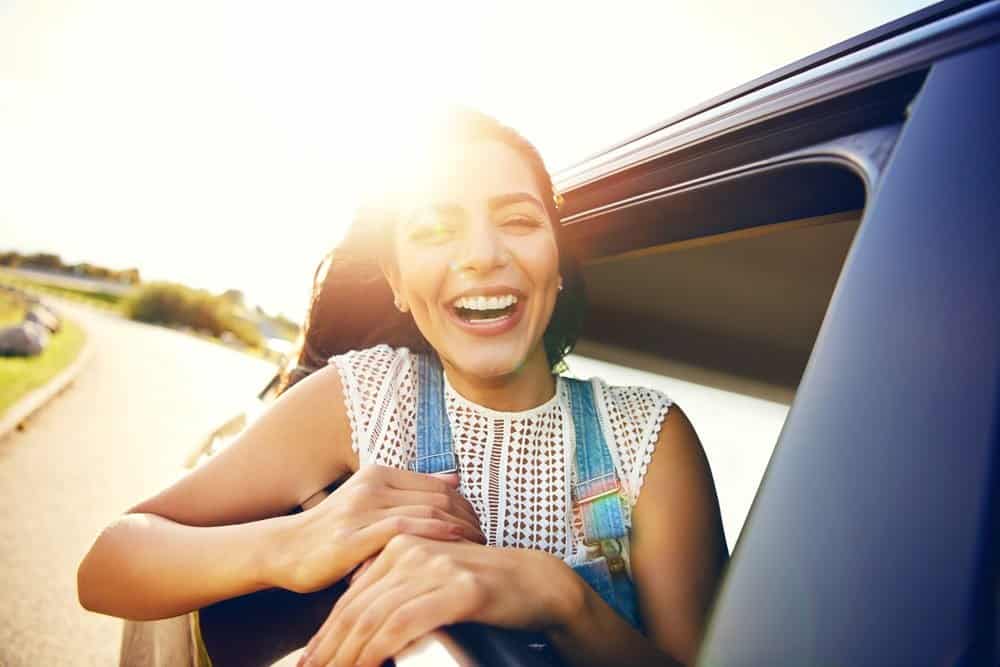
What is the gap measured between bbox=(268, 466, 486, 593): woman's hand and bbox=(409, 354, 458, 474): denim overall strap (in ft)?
1.14

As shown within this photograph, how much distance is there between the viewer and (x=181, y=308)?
30.9m

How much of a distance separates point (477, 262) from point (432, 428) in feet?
1.49

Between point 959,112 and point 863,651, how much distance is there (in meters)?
0.58

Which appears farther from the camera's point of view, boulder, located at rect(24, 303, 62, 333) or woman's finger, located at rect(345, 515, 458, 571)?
boulder, located at rect(24, 303, 62, 333)

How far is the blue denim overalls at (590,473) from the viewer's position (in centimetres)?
138

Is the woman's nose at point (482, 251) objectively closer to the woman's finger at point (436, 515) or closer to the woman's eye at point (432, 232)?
the woman's eye at point (432, 232)

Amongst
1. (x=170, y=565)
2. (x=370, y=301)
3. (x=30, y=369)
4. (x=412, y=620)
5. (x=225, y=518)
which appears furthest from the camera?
(x=30, y=369)

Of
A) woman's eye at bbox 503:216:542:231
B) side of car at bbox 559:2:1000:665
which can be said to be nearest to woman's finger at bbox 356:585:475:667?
side of car at bbox 559:2:1000:665

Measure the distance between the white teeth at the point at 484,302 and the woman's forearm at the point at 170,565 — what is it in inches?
24.8

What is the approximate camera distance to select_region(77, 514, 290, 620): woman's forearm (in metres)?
1.12

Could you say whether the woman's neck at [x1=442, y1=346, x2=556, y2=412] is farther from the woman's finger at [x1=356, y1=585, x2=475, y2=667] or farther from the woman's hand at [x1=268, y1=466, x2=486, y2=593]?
the woman's finger at [x1=356, y1=585, x2=475, y2=667]

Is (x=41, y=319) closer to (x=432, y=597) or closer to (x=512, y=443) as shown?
(x=512, y=443)

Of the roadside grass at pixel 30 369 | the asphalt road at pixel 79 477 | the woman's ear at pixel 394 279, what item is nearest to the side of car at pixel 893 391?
the woman's ear at pixel 394 279

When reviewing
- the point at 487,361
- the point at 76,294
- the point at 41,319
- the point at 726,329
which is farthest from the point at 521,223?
the point at 76,294
